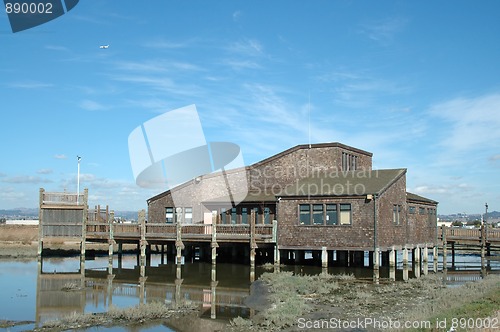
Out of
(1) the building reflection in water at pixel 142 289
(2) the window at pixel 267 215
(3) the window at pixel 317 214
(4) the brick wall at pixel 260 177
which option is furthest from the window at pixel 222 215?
(3) the window at pixel 317 214

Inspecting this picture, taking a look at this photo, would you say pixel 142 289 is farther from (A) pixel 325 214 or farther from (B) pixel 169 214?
(B) pixel 169 214

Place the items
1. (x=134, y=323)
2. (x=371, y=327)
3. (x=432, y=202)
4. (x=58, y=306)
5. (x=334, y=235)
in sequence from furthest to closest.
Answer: (x=432, y=202), (x=334, y=235), (x=58, y=306), (x=134, y=323), (x=371, y=327)

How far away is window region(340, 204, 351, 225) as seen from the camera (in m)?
33.6

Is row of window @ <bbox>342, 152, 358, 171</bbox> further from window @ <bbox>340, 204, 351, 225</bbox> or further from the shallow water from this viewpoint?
window @ <bbox>340, 204, 351, 225</bbox>

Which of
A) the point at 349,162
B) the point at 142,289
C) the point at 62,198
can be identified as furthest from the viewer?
the point at 349,162

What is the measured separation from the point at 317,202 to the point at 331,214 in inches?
45.8

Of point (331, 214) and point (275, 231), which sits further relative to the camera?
point (275, 231)

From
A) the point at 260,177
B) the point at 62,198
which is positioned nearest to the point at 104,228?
the point at 62,198

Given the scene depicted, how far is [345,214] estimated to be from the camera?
111 feet

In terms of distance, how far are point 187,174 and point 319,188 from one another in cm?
1361

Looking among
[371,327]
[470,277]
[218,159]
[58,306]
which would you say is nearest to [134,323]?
[58,306]

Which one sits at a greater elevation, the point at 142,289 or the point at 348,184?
the point at 348,184

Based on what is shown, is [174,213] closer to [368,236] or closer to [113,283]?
[113,283]

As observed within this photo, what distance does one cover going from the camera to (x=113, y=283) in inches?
1222
